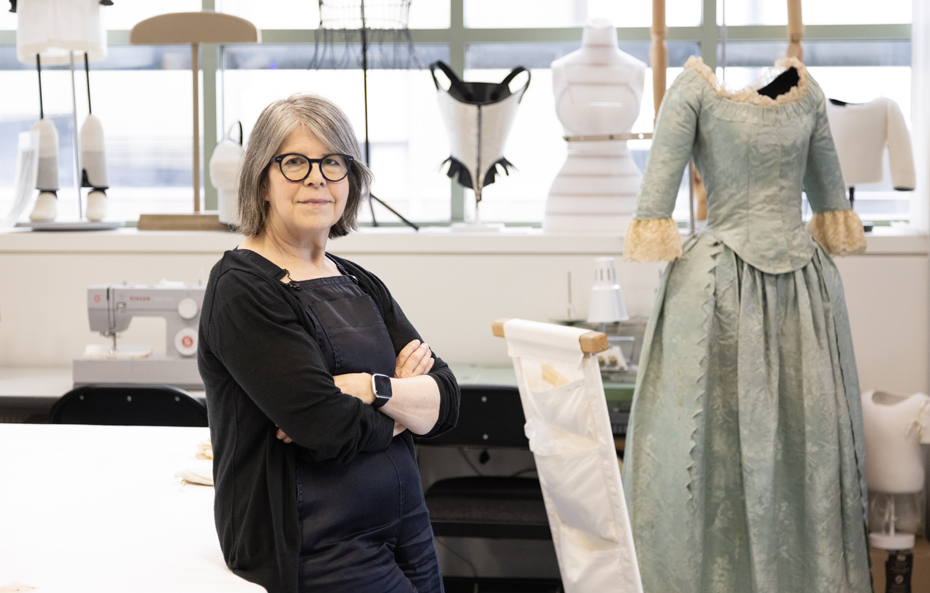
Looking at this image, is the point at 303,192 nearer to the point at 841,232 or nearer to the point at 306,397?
the point at 306,397

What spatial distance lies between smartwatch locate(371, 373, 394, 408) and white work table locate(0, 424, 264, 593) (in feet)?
0.98

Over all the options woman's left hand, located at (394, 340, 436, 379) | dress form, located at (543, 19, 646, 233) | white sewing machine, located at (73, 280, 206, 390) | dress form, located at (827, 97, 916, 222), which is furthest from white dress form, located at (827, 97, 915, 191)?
white sewing machine, located at (73, 280, 206, 390)

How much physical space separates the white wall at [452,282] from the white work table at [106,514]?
1.26 metres

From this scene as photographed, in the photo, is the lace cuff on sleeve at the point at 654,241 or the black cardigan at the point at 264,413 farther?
the lace cuff on sleeve at the point at 654,241

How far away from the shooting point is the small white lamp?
253 cm

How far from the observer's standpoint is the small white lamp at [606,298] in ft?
8.30

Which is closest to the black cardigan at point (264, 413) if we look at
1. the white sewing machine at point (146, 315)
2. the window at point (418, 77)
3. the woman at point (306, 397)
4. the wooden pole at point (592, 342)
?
the woman at point (306, 397)

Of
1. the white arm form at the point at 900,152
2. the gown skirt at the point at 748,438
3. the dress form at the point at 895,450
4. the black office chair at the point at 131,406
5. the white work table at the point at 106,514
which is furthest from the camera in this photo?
the white arm form at the point at 900,152

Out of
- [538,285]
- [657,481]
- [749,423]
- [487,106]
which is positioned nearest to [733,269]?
[749,423]

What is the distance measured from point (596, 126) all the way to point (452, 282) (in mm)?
743

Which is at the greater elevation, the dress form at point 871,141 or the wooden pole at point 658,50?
the wooden pole at point 658,50

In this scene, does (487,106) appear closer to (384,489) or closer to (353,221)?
(353,221)

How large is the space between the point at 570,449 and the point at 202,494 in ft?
2.23

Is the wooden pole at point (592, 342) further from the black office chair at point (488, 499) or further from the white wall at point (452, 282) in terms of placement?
the white wall at point (452, 282)
